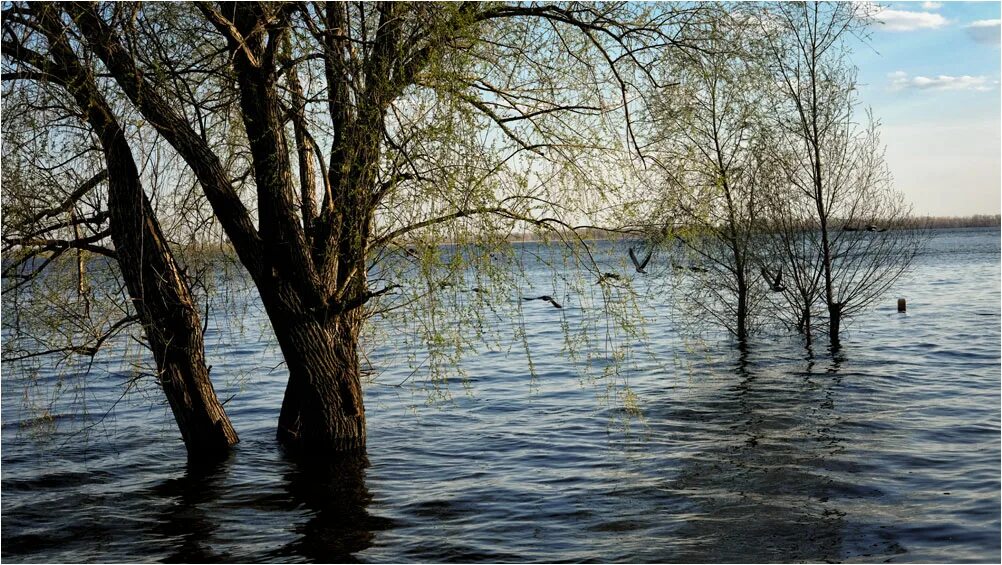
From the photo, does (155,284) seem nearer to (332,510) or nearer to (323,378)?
(323,378)

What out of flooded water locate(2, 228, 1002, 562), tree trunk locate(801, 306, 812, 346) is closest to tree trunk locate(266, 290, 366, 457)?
flooded water locate(2, 228, 1002, 562)

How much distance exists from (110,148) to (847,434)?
32.6ft

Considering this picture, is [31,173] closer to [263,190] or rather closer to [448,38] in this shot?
[263,190]

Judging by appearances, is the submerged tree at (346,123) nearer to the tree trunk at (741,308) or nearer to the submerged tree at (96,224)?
the submerged tree at (96,224)

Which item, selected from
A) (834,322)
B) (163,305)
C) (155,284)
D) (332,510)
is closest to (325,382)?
(332,510)

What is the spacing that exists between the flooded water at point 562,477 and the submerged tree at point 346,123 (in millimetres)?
1082

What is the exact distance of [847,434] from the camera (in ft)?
41.4

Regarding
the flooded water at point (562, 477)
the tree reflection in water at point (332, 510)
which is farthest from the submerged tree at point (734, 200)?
the tree reflection in water at point (332, 510)

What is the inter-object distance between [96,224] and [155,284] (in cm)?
92

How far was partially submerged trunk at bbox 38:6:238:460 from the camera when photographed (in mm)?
9219

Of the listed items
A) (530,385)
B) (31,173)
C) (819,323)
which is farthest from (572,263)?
(819,323)

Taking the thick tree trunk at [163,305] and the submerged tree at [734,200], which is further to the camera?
the submerged tree at [734,200]

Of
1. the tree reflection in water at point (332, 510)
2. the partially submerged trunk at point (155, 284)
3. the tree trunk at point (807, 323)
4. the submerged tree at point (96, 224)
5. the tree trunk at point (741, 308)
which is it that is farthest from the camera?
the tree trunk at point (807, 323)

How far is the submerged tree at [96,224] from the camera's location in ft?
29.2
